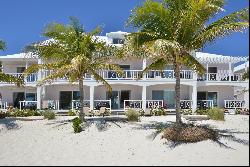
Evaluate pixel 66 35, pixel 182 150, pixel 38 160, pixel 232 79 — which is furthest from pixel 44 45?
pixel 232 79

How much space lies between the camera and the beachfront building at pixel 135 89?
33.8 metres

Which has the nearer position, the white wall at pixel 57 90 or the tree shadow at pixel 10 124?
the tree shadow at pixel 10 124

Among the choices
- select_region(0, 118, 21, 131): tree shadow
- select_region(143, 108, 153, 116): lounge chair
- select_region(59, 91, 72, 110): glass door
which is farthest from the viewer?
select_region(59, 91, 72, 110): glass door

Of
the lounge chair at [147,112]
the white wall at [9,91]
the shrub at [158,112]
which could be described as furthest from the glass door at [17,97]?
the shrub at [158,112]

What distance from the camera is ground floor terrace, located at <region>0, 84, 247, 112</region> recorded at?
33.8 m

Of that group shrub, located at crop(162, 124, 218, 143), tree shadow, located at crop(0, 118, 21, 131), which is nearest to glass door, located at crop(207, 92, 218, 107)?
tree shadow, located at crop(0, 118, 21, 131)

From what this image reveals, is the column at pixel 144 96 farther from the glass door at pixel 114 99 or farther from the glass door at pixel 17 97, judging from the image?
the glass door at pixel 17 97

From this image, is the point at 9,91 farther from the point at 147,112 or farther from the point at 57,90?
the point at 147,112

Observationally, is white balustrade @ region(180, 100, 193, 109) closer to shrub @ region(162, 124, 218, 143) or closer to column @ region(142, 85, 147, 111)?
column @ region(142, 85, 147, 111)

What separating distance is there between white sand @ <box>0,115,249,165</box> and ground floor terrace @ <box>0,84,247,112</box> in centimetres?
1067

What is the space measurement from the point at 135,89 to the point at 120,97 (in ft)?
4.89

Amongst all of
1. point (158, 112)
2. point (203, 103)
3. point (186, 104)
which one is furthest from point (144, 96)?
point (203, 103)

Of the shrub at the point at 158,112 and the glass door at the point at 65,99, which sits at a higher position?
the glass door at the point at 65,99

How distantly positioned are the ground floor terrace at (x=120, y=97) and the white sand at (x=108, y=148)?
10.7 meters
